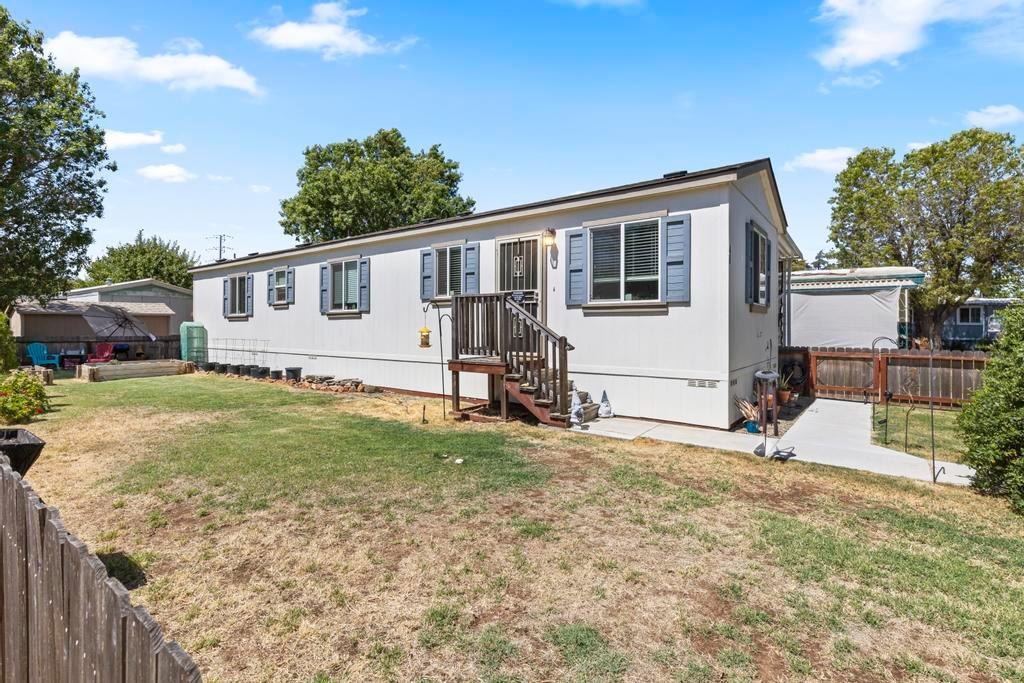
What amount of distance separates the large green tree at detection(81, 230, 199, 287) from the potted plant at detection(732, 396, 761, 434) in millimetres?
39506

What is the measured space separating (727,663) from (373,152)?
34.6 meters

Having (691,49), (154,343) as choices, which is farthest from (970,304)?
(154,343)

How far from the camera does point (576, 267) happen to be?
29.9ft

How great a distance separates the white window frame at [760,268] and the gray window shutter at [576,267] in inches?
120

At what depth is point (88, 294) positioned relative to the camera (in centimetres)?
2442

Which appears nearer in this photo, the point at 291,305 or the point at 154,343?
the point at 291,305

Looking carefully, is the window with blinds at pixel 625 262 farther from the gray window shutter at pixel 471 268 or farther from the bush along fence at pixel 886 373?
the bush along fence at pixel 886 373

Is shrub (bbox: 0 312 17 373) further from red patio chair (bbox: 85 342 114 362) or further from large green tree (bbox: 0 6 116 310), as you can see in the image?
red patio chair (bbox: 85 342 114 362)

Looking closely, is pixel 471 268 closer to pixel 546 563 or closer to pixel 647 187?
pixel 647 187

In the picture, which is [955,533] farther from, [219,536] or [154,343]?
[154,343]

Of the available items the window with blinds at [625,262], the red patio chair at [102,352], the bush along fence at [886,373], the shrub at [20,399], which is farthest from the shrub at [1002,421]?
the red patio chair at [102,352]

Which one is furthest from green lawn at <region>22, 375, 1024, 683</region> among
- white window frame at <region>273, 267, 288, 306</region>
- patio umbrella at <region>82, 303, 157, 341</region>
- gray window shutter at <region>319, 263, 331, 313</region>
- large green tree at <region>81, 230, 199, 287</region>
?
large green tree at <region>81, 230, 199, 287</region>

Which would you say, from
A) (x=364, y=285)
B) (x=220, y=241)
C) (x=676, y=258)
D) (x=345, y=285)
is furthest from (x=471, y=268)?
(x=220, y=241)

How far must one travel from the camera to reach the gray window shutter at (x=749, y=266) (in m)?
8.66
